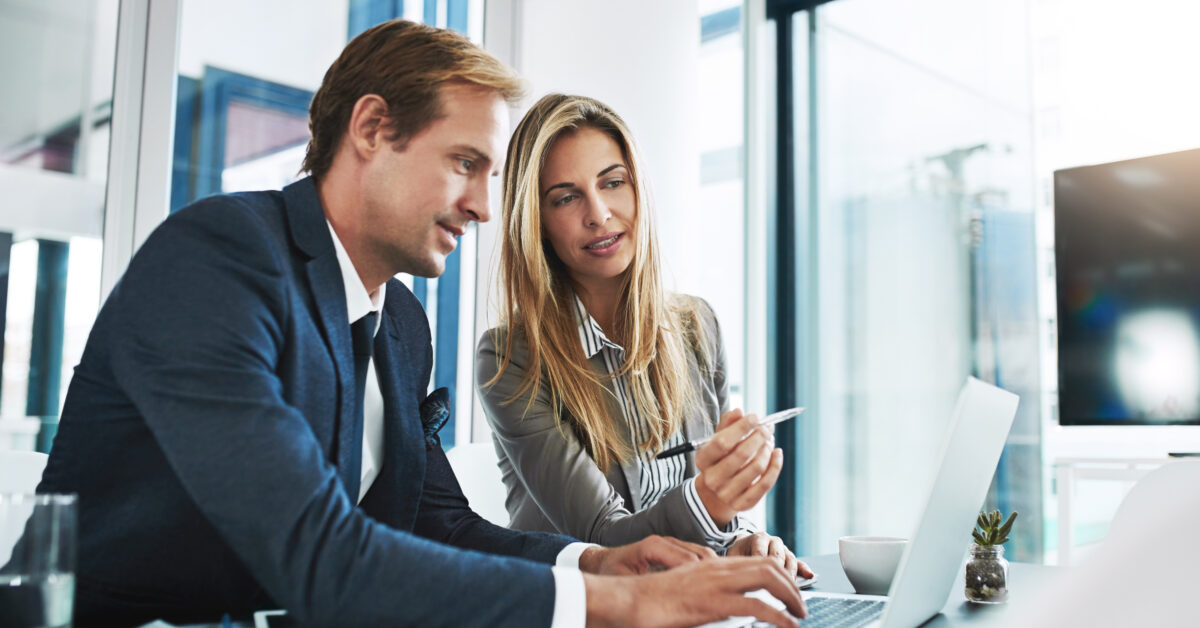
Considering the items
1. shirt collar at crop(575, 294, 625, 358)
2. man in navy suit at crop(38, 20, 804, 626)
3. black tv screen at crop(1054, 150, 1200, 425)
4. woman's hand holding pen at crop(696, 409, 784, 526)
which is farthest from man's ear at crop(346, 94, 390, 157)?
black tv screen at crop(1054, 150, 1200, 425)

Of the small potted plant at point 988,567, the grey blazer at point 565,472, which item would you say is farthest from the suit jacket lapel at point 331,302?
the small potted plant at point 988,567

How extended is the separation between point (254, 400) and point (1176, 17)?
299 centimetres

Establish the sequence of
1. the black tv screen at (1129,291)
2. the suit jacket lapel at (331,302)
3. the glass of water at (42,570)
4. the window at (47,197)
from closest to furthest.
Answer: the glass of water at (42,570) < the suit jacket lapel at (331,302) < the black tv screen at (1129,291) < the window at (47,197)

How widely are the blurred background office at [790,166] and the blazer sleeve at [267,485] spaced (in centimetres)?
146

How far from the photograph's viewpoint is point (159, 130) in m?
2.77

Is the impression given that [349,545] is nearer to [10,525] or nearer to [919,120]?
[10,525]

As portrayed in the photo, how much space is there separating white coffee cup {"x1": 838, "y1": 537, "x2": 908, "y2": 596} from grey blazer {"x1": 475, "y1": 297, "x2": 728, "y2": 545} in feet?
0.83

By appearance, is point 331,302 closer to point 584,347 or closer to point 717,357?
point 584,347

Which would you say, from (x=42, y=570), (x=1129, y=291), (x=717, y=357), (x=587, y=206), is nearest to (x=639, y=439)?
(x=717, y=357)

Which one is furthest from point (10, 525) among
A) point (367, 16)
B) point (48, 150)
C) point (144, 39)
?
point (367, 16)

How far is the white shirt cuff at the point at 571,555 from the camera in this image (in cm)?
125

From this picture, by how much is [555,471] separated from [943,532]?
778 millimetres

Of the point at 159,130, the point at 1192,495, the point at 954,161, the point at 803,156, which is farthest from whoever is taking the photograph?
the point at 803,156

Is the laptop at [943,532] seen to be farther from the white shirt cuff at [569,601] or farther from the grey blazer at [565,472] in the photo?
the grey blazer at [565,472]
